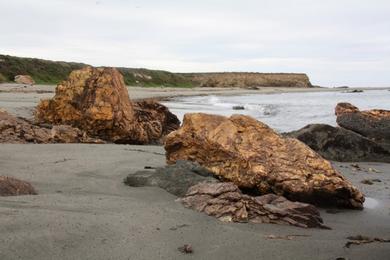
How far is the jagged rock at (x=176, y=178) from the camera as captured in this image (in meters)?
4.86

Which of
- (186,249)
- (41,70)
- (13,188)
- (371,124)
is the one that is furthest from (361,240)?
(41,70)

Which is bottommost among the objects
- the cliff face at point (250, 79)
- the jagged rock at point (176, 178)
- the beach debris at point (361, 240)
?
the cliff face at point (250, 79)

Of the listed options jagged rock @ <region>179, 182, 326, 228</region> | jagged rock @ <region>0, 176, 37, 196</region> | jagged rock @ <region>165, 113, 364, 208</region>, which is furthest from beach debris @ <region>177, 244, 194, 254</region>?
jagged rock @ <region>165, 113, 364, 208</region>

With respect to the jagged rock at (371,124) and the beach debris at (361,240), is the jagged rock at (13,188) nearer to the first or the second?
the beach debris at (361,240)

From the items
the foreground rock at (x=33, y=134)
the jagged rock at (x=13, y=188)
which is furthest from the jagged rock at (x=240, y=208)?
the foreground rock at (x=33, y=134)

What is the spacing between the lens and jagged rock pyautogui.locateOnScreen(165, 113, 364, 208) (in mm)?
5156

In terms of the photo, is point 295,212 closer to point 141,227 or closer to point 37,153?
point 141,227

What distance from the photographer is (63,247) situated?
3.15m

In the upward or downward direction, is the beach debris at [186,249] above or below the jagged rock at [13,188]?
below

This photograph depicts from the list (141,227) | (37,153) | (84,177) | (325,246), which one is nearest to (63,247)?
(141,227)

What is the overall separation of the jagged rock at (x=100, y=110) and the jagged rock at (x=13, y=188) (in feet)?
16.0

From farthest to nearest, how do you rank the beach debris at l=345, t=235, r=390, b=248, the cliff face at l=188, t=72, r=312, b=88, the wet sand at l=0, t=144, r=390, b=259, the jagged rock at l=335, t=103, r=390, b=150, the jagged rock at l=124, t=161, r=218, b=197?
the cliff face at l=188, t=72, r=312, b=88 → the jagged rock at l=335, t=103, r=390, b=150 → the jagged rock at l=124, t=161, r=218, b=197 → the beach debris at l=345, t=235, r=390, b=248 → the wet sand at l=0, t=144, r=390, b=259

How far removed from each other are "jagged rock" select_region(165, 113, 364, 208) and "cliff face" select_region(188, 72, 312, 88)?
80.8m

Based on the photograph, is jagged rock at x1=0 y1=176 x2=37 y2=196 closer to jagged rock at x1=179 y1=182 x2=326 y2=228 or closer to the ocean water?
jagged rock at x1=179 y1=182 x2=326 y2=228
